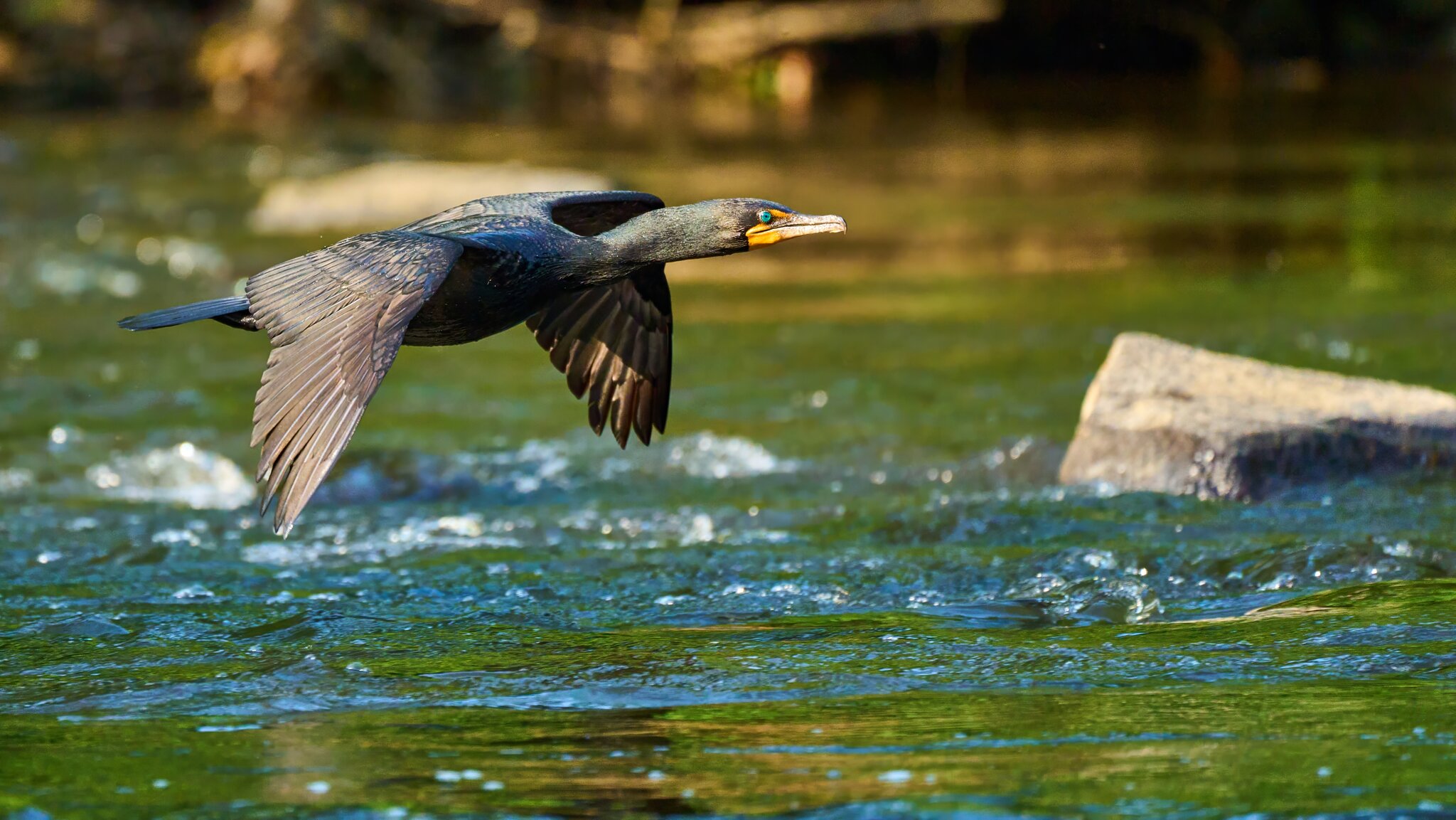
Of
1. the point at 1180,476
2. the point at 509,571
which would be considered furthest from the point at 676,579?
the point at 1180,476

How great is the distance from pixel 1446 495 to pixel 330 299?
3882mm

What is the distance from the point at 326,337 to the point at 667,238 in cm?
112

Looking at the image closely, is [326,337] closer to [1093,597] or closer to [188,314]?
[188,314]

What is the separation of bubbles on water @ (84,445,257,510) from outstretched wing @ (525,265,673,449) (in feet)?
5.36

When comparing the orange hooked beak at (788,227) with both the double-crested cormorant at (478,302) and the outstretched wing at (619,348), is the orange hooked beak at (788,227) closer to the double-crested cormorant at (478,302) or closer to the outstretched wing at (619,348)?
the double-crested cormorant at (478,302)

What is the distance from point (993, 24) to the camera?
28.4 metres

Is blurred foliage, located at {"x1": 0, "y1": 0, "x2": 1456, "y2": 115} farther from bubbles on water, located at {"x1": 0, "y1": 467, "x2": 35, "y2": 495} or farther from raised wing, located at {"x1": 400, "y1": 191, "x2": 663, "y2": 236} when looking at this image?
raised wing, located at {"x1": 400, "y1": 191, "x2": 663, "y2": 236}

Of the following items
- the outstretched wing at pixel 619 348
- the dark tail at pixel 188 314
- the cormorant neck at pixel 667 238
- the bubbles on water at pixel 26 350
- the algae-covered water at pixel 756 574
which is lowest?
the algae-covered water at pixel 756 574

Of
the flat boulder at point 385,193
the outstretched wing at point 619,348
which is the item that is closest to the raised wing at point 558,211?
the outstretched wing at point 619,348

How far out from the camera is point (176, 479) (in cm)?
770

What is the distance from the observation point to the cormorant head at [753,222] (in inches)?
213

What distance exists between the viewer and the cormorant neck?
5531 mm

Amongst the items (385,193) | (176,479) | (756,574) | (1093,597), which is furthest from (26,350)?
(1093,597)

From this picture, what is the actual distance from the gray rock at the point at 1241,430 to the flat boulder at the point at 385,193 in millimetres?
7218
